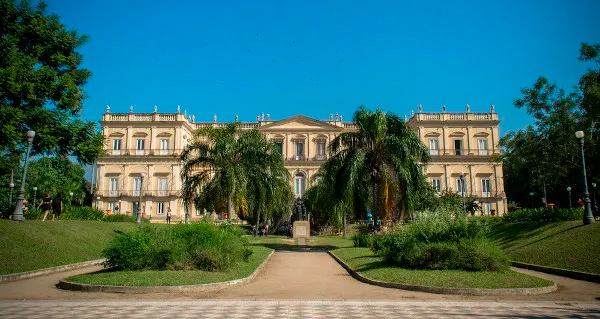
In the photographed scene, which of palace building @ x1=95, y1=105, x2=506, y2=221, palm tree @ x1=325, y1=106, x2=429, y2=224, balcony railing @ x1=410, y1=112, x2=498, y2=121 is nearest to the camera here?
palm tree @ x1=325, y1=106, x2=429, y2=224

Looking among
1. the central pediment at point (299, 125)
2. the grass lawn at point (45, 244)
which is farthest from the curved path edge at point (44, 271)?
the central pediment at point (299, 125)

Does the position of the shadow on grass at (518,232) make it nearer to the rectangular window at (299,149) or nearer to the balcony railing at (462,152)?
the balcony railing at (462,152)

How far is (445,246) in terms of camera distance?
11227mm

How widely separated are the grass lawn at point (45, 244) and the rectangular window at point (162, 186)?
32.1m

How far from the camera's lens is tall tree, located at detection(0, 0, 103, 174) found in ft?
54.3

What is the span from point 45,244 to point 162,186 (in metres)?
36.8

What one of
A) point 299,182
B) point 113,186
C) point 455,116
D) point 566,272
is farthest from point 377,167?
point 113,186

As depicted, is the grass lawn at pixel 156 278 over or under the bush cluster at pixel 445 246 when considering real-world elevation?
under

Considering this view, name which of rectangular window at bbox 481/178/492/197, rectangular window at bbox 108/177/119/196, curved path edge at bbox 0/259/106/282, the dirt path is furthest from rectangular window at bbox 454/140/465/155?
curved path edge at bbox 0/259/106/282

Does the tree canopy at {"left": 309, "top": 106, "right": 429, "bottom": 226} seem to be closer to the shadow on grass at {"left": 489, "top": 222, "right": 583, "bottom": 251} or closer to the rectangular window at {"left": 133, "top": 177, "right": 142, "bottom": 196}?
the shadow on grass at {"left": 489, "top": 222, "right": 583, "bottom": 251}

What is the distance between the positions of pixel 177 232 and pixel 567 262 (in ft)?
36.2

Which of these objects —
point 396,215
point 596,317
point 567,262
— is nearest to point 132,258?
point 596,317

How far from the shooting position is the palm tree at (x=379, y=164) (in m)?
19.7

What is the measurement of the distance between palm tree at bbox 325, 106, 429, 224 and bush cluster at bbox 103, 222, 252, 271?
29.1 ft
